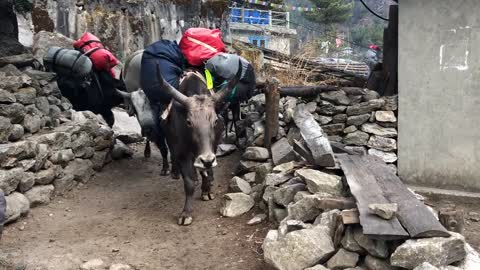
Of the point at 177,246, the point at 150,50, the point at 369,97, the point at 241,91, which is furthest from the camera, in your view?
the point at 369,97

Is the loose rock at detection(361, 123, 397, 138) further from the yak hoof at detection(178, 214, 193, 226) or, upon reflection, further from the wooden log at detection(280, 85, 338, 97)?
the yak hoof at detection(178, 214, 193, 226)

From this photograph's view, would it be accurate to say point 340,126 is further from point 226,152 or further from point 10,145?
point 10,145

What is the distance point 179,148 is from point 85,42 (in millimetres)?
3497

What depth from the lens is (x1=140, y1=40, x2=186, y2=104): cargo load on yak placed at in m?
5.71

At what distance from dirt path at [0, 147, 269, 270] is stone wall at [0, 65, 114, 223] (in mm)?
219

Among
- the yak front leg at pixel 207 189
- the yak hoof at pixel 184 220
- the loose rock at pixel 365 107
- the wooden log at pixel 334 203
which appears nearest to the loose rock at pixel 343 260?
the wooden log at pixel 334 203

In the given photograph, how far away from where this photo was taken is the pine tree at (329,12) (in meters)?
37.1

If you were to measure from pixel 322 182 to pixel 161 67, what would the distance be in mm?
2516

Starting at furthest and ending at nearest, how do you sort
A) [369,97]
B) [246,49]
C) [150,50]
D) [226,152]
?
1. [246,49]
2. [226,152]
3. [369,97]
4. [150,50]

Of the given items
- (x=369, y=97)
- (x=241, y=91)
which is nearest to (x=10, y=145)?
(x=241, y=91)

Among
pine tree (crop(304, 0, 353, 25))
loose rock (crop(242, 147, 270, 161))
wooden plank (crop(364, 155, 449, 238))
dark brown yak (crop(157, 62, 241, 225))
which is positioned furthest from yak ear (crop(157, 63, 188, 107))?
pine tree (crop(304, 0, 353, 25))

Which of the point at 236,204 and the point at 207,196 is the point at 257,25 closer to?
the point at 207,196

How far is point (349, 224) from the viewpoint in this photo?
3.49 metres

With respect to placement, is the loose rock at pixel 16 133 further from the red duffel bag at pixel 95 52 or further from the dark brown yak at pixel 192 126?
the red duffel bag at pixel 95 52
